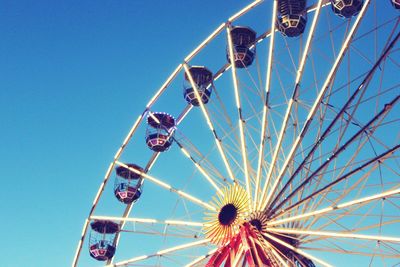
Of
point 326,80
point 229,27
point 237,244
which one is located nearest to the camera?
point 326,80

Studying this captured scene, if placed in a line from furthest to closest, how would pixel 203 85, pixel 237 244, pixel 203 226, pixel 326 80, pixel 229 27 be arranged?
pixel 203 85 → pixel 229 27 → pixel 203 226 → pixel 237 244 → pixel 326 80

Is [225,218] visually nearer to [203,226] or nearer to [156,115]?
[203,226]

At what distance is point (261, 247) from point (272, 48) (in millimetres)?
5565

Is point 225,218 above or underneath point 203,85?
underneath

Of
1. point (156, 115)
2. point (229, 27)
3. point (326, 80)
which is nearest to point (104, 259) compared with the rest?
point (156, 115)

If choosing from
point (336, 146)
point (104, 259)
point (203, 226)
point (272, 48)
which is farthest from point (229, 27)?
point (104, 259)

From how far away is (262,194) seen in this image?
1304 cm

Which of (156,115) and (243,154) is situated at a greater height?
(156,115)

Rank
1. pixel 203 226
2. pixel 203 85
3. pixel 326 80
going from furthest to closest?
1. pixel 203 85
2. pixel 203 226
3. pixel 326 80

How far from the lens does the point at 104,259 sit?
62.2 feet

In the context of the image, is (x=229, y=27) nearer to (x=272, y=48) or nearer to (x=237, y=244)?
(x=272, y=48)

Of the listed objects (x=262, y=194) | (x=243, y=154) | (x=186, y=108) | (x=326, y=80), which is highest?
(x=186, y=108)

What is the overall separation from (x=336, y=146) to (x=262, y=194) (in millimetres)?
2431

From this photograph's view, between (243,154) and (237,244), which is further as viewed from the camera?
(243,154)
